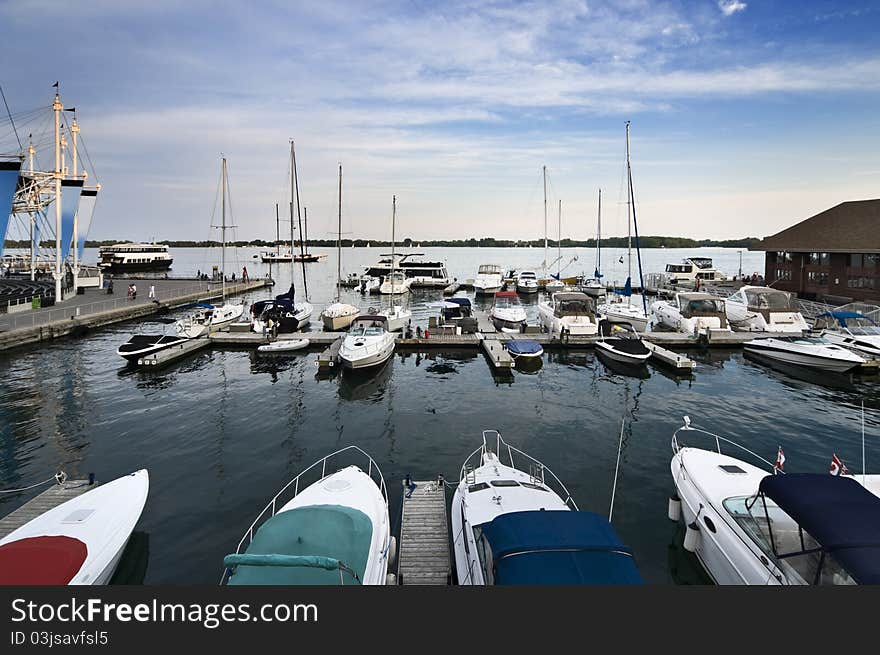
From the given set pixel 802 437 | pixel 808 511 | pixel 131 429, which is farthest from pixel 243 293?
pixel 808 511

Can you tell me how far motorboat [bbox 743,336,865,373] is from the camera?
23734 mm

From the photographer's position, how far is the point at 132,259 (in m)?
104

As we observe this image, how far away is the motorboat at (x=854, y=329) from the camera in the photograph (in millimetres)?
25266

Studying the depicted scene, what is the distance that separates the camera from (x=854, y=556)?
6.03 metres

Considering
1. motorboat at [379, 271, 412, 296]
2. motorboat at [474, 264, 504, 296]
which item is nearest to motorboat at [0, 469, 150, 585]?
motorboat at [379, 271, 412, 296]

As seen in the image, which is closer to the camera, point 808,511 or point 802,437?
point 808,511

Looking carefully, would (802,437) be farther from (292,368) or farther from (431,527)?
(292,368)

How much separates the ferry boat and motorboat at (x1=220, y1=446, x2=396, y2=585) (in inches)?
4314

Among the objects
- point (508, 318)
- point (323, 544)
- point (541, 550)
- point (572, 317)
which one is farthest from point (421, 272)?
point (541, 550)

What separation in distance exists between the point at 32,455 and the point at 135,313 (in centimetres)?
2957

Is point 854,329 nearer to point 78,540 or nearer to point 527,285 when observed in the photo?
point 78,540

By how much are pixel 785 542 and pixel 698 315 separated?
28.1 m

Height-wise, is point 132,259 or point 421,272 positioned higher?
point 132,259

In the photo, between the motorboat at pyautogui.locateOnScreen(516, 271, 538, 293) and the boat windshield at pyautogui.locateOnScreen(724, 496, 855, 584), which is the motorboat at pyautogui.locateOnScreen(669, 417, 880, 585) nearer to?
the boat windshield at pyautogui.locateOnScreen(724, 496, 855, 584)
